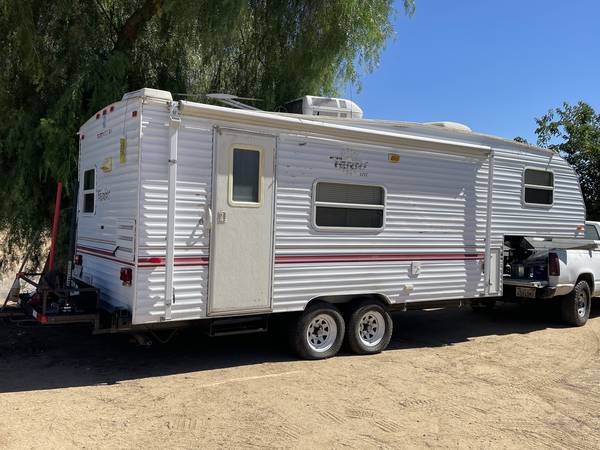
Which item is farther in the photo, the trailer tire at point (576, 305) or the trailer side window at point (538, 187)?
the trailer tire at point (576, 305)

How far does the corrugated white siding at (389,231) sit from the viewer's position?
645 cm

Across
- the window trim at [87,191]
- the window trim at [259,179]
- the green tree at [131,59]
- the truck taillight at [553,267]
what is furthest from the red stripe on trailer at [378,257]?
A: the green tree at [131,59]

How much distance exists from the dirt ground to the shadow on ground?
20mm

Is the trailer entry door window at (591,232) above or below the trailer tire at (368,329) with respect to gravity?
above

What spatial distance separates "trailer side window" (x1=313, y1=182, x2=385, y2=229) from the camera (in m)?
6.68

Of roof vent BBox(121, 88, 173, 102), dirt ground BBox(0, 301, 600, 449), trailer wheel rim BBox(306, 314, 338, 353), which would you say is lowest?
dirt ground BBox(0, 301, 600, 449)

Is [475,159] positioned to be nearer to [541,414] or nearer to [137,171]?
[541,414]

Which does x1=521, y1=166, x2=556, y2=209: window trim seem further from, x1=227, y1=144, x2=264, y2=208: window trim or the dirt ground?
x1=227, y1=144, x2=264, y2=208: window trim

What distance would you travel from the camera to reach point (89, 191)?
7.02m

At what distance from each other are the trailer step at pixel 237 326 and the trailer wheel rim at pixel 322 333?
0.63 meters

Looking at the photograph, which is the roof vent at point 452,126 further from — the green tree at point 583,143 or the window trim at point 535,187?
the green tree at point 583,143

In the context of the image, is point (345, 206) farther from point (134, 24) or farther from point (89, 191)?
point (134, 24)

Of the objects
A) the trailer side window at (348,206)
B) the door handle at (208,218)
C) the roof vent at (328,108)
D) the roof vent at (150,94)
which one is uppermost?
the roof vent at (328,108)

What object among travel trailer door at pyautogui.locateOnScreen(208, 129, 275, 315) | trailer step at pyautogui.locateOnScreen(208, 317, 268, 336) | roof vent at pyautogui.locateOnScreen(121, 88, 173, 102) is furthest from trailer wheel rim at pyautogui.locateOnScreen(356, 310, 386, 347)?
roof vent at pyautogui.locateOnScreen(121, 88, 173, 102)
